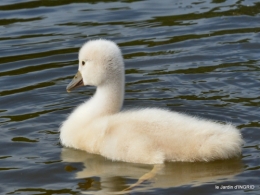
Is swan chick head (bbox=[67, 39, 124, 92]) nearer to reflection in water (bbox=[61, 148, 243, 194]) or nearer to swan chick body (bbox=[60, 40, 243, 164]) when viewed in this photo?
swan chick body (bbox=[60, 40, 243, 164])

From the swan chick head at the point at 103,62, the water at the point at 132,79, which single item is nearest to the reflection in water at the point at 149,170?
the water at the point at 132,79

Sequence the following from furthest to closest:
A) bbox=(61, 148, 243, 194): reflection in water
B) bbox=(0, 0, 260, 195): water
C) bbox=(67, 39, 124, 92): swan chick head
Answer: bbox=(67, 39, 124, 92): swan chick head < bbox=(0, 0, 260, 195): water < bbox=(61, 148, 243, 194): reflection in water

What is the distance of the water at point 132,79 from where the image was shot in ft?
22.0

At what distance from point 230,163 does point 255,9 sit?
519cm

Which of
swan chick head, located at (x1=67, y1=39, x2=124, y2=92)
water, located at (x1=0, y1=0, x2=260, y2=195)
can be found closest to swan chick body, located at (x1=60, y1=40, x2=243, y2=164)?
swan chick head, located at (x1=67, y1=39, x2=124, y2=92)

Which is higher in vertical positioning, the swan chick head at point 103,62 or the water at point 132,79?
the swan chick head at point 103,62

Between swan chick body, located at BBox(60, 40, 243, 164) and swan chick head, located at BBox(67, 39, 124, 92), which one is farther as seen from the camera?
swan chick head, located at BBox(67, 39, 124, 92)

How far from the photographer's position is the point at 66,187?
6562 millimetres

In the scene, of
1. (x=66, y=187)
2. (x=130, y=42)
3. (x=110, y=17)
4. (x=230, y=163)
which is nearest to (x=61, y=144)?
(x=66, y=187)

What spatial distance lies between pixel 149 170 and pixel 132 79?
2.58 metres

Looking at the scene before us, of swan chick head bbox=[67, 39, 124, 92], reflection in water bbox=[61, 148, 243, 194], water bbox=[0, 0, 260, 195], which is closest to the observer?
reflection in water bbox=[61, 148, 243, 194]

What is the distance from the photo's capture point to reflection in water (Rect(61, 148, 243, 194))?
652 centimetres

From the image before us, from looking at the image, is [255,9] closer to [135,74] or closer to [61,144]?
[135,74]

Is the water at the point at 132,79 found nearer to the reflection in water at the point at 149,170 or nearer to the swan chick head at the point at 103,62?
the reflection in water at the point at 149,170
